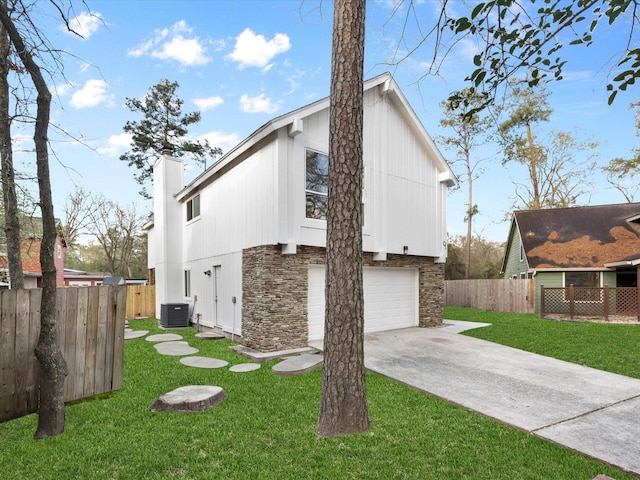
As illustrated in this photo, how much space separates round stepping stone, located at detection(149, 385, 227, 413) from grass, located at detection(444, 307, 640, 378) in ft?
22.8

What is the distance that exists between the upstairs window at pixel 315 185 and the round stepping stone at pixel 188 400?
454 cm

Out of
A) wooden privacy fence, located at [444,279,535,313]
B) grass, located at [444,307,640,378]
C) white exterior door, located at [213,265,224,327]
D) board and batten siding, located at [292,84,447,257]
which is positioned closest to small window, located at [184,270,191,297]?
white exterior door, located at [213,265,224,327]

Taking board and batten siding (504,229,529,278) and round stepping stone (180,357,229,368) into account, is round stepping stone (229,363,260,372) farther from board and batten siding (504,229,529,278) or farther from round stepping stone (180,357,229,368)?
board and batten siding (504,229,529,278)

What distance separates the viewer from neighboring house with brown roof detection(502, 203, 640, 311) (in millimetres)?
16422

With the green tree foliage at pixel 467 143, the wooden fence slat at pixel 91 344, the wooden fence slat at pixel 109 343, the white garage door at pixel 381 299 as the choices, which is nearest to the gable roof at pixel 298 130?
the white garage door at pixel 381 299

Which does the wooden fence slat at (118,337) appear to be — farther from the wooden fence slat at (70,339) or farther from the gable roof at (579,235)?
the gable roof at (579,235)

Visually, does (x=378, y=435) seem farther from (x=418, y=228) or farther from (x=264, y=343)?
(x=418, y=228)

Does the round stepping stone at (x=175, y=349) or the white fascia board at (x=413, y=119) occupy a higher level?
the white fascia board at (x=413, y=119)

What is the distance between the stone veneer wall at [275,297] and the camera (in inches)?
308

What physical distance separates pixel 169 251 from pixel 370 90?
901cm

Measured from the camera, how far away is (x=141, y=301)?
1510 centimetres

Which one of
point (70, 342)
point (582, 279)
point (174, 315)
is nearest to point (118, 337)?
point (70, 342)

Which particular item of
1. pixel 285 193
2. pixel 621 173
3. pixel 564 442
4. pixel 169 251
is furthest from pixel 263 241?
pixel 621 173

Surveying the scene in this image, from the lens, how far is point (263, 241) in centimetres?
808
